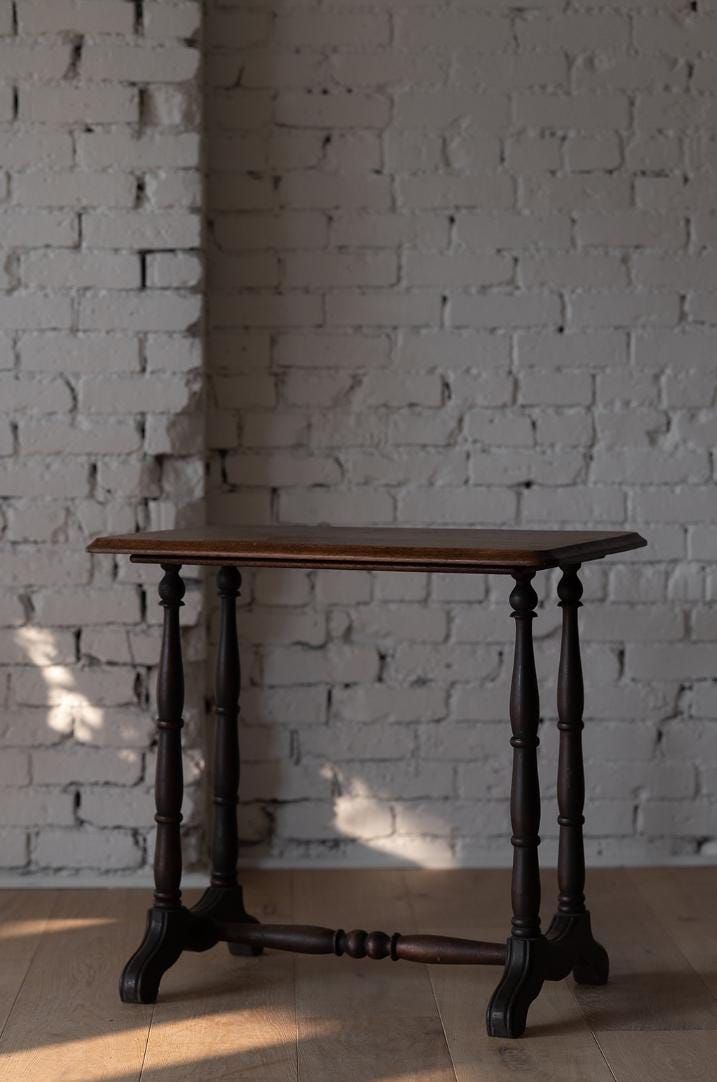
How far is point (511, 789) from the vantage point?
7.97ft

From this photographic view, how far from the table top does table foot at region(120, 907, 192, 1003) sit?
660 millimetres

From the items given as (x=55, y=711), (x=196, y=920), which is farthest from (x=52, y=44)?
(x=196, y=920)

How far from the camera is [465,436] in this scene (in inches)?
120

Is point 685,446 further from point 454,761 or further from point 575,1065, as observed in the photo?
point 575,1065

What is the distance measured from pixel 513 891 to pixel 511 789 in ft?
0.65

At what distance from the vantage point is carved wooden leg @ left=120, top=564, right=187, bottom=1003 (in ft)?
7.94

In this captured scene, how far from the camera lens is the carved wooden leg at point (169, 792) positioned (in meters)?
2.42

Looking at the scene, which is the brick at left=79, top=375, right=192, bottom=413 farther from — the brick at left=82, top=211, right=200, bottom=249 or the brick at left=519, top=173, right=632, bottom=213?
the brick at left=519, top=173, right=632, bottom=213

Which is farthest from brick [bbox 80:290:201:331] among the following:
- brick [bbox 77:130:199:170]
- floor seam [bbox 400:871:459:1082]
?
floor seam [bbox 400:871:459:1082]

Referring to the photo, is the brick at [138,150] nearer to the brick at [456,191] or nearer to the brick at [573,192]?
the brick at [456,191]

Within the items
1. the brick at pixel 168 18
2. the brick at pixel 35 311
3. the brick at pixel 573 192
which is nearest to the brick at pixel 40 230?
the brick at pixel 35 311

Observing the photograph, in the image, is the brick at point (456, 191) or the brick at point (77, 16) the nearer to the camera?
the brick at point (77, 16)

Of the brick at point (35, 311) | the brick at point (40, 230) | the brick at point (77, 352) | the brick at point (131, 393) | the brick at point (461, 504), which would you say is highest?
the brick at point (40, 230)

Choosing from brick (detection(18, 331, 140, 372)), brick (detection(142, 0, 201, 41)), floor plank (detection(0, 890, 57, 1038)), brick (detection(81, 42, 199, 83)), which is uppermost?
brick (detection(142, 0, 201, 41))
